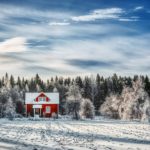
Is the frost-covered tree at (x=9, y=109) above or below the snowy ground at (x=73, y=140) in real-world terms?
above

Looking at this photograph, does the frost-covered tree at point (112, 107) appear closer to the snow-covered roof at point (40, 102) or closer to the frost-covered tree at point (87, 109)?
the frost-covered tree at point (87, 109)

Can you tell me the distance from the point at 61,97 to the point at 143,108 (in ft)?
166

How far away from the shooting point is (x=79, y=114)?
73.7 metres

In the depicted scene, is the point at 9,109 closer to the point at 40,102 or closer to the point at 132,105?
the point at 40,102

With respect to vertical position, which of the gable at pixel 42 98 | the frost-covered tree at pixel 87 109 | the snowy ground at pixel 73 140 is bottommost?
the snowy ground at pixel 73 140

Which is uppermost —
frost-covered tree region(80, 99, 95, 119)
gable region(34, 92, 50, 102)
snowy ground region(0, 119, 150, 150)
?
gable region(34, 92, 50, 102)

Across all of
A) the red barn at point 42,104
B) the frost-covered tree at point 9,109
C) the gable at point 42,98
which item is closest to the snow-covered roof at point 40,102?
the red barn at point 42,104

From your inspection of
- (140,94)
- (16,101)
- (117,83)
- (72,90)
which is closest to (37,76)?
(117,83)

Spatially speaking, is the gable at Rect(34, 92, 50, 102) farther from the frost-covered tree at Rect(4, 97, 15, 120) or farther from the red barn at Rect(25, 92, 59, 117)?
the frost-covered tree at Rect(4, 97, 15, 120)

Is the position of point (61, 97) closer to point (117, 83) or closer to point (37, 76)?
point (117, 83)

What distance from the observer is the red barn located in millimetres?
81125

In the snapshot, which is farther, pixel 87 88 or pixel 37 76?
pixel 37 76

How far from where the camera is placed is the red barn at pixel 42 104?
266 ft

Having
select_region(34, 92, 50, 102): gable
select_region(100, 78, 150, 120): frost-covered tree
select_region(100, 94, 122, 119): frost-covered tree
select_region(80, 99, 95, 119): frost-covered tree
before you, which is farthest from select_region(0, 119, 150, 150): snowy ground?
select_region(34, 92, 50, 102): gable
